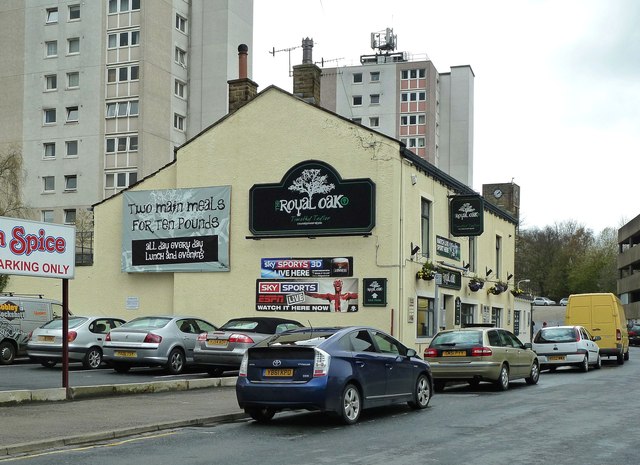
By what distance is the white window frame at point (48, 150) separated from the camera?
5903 cm

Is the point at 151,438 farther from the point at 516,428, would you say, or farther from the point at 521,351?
the point at 521,351

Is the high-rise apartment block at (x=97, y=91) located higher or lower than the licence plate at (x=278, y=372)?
higher

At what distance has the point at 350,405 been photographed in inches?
499

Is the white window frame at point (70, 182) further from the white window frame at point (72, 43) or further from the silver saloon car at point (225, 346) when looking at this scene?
the silver saloon car at point (225, 346)

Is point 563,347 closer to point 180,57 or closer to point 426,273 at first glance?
point 426,273

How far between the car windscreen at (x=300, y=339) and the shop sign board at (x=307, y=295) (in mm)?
13155

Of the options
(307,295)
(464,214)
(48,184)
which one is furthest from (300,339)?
(48,184)

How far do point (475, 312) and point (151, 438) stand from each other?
25.0 meters

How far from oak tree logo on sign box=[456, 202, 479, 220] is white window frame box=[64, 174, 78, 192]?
1366 inches

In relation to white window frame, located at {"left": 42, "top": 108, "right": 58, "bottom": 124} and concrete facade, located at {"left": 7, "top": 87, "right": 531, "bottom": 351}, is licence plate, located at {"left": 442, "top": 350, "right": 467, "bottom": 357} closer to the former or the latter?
concrete facade, located at {"left": 7, "top": 87, "right": 531, "bottom": 351}

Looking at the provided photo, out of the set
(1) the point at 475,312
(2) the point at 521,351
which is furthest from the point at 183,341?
(1) the point at 475,312

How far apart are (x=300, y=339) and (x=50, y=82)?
170 feet

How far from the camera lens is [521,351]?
20.5 meters

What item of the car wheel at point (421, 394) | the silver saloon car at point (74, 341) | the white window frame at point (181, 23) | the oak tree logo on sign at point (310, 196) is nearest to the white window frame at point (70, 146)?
the white window frame at point (181, 23)
